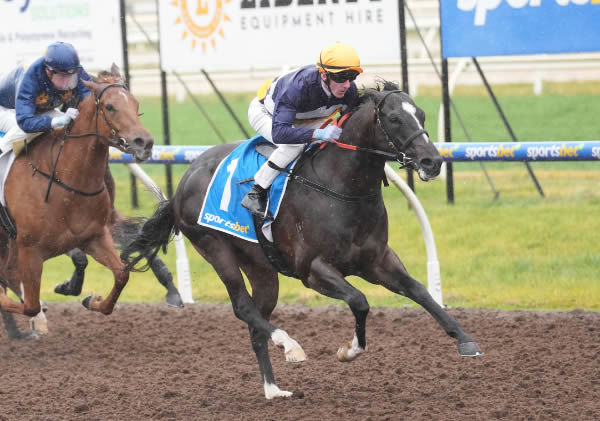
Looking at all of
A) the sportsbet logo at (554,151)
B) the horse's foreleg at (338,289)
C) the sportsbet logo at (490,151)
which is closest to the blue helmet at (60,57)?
the horse's foreleg at (338,289)

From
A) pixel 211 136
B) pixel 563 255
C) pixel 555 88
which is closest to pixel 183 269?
pixel 563 255

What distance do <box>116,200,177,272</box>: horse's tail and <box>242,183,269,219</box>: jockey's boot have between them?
0.82 meters

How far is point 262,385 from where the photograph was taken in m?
5.48

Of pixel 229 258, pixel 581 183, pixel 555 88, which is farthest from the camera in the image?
pixel 555 88

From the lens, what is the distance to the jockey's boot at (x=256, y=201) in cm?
509

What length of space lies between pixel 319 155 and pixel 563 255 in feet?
11.7

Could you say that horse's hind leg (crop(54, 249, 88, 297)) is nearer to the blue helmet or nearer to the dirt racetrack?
the dirt racetrack

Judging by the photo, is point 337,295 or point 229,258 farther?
point 229,258

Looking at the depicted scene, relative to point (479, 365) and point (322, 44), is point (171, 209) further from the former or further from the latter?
point (322, 44)

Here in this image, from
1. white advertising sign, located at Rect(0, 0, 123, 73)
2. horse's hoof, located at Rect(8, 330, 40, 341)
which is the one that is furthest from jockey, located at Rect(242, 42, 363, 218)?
white advertising sign, located at Rect(0, 0, 123, 73)

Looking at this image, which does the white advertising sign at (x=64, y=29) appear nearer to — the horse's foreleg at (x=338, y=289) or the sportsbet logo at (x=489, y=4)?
the sportsbet logo at (x=489, y=4)

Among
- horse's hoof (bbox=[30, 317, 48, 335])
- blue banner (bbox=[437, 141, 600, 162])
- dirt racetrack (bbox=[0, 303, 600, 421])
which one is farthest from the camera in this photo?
horse's hoof (bbox=[30, 317, 48, 335])

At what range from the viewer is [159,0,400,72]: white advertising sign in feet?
27.5

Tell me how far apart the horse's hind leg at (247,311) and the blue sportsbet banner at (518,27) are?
11.4ft
